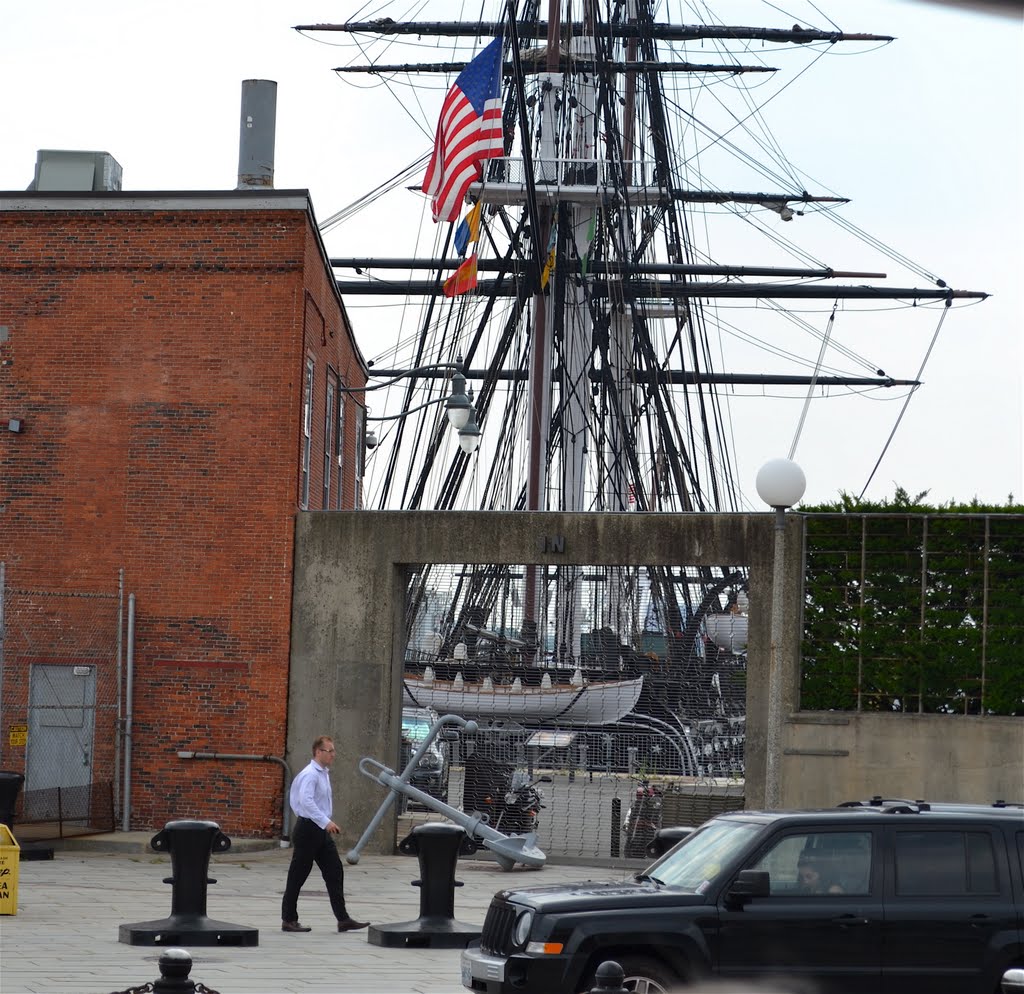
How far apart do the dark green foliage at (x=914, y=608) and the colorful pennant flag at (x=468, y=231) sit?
1129cm

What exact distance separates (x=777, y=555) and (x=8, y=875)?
8.03 m

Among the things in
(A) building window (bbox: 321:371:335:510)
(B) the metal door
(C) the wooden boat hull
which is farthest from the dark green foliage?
(B) the metal door

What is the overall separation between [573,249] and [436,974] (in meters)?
33.5

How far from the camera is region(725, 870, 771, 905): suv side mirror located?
897 centimetres

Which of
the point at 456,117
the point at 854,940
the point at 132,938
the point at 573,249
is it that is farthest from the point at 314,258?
the point at 573,249

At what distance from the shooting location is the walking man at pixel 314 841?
13.0 metres

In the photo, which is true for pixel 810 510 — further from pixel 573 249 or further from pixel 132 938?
pixel 573 249

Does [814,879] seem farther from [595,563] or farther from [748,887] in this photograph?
[595,563]

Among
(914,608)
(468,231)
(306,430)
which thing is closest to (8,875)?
(306,430)

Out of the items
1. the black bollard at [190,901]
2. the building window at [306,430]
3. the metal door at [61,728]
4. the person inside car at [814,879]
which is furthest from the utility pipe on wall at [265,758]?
the person inside car at [814,879]

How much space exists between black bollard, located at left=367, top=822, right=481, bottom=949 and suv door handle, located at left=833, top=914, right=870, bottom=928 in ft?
14.8

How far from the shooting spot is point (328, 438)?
25422 mm

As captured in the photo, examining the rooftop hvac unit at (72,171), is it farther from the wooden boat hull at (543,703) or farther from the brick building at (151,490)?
the wooden boat hull at (543,703)

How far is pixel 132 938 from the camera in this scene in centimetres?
1212
